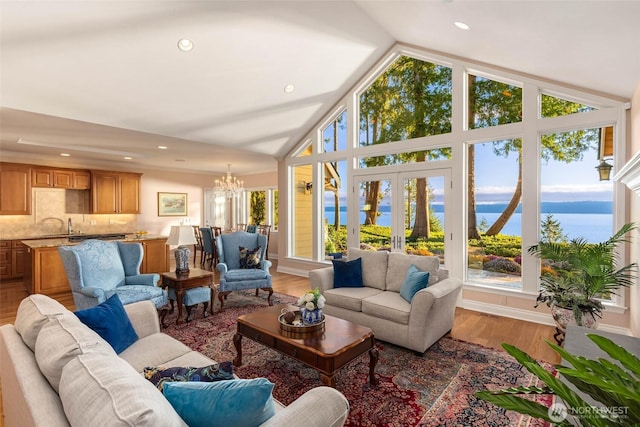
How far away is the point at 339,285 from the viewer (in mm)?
3861

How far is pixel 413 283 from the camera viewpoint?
3.23 m

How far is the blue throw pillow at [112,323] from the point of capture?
1.92 meters

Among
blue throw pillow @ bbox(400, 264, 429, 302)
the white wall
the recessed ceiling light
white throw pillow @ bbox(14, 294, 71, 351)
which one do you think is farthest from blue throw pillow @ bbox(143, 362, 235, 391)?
the white wall

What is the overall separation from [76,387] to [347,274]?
10.0 feet

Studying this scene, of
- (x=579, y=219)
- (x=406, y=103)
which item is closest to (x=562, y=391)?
(x=579, y=219)

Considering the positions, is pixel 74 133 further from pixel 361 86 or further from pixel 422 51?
pixel 422 51

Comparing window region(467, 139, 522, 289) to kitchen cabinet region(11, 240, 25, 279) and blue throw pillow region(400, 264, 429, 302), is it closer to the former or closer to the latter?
blue throw pillow region(400, 264, 429, 302)

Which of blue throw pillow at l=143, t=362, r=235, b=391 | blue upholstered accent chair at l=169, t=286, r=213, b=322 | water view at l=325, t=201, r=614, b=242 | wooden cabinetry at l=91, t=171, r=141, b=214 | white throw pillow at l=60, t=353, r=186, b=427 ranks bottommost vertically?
blue upholstered accent chair at l=169, t=286, r=213, b=322

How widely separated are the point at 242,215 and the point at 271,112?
5217 mm

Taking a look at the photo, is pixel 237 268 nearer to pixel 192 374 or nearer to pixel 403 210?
pixel 403 210

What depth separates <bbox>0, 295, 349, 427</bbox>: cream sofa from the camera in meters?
0.91

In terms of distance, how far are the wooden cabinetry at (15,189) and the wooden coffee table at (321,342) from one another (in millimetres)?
6461

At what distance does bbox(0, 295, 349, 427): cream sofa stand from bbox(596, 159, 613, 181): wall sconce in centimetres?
418

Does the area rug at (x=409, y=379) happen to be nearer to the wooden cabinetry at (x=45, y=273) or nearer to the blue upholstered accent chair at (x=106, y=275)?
the blue upholstered accent chair at (x=106, y=275)
